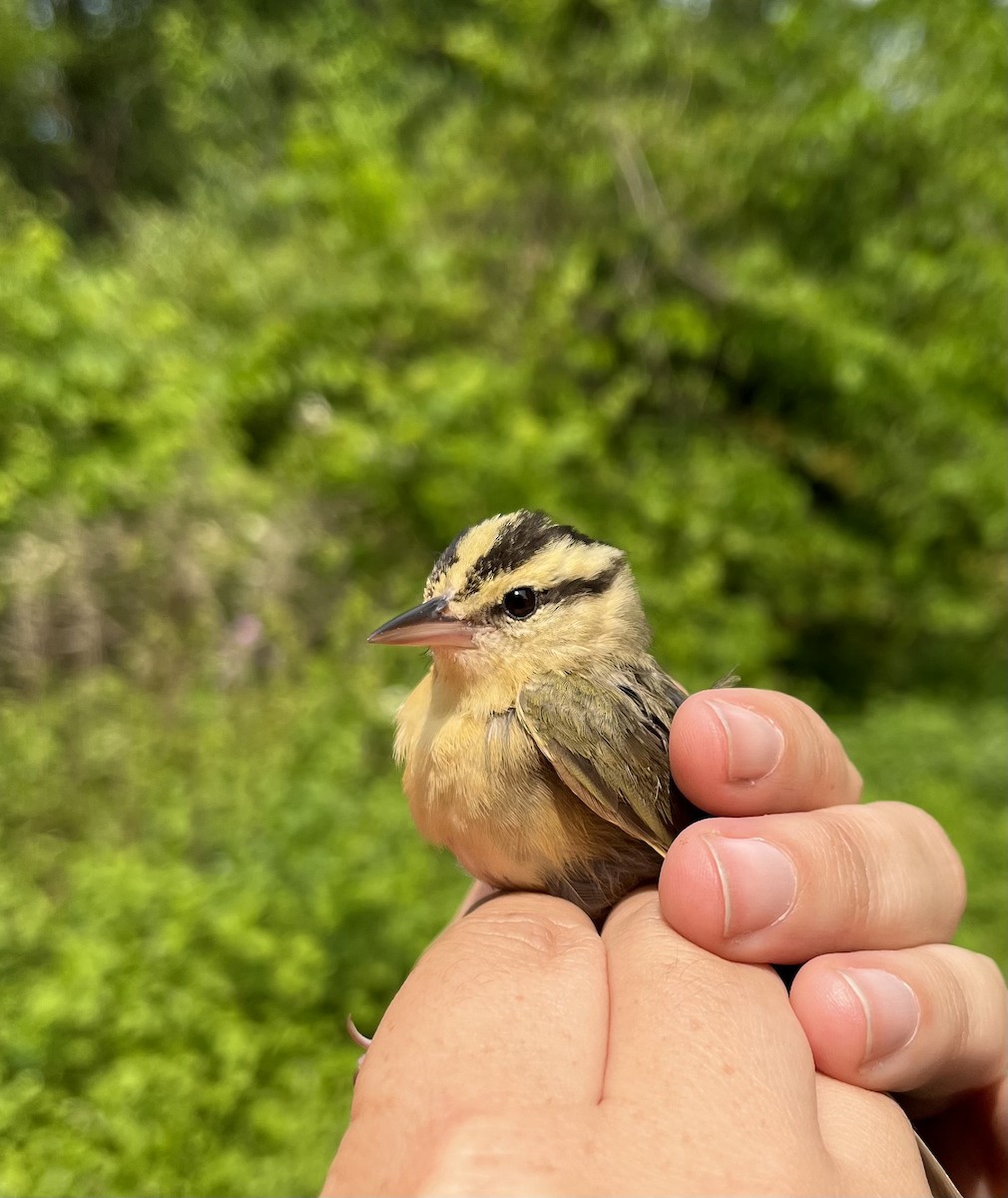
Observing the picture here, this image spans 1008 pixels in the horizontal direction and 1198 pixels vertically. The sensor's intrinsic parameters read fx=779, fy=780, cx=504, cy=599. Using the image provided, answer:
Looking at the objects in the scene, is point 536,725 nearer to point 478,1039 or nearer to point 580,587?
point 580,587

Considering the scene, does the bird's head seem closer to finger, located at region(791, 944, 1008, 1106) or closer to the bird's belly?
the bird's belly

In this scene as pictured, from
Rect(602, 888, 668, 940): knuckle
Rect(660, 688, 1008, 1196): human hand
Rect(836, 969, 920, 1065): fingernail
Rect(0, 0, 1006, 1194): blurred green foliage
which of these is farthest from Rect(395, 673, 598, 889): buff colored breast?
Result: Rect(0, 0, 1006, 1194): blurred green foliage

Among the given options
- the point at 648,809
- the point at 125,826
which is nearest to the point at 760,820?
the point at 648,809

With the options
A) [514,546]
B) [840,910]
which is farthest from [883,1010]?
[514,546]

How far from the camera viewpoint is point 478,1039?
1091 mm

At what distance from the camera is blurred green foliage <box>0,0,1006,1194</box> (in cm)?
256

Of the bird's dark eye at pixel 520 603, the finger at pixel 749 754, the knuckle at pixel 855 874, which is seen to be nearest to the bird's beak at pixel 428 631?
the bird's dark eye at pixel 520 603

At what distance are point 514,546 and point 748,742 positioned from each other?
2.20 ft

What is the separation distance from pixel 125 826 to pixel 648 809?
231 centimetres

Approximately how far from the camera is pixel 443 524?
461cm

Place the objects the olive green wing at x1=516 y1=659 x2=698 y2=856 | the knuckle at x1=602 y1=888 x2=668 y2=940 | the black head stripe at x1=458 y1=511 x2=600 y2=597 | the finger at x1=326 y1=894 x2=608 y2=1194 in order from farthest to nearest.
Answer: the black head stripe at x1=458 y1=511 x2=600 y2=597 → the olive green wing at x1=516 y1=659 x2=698 y2=856 → the knuckle at x1=602 y1=888 x2=668 y2=940 → the finger at x1=326 y1=894 x2=608 y2=1194

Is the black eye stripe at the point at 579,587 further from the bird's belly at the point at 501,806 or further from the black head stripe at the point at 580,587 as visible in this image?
the bird's belly at the point at 501,806

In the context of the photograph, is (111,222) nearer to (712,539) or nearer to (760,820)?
(712,539)

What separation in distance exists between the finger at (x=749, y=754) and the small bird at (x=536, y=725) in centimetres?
12
